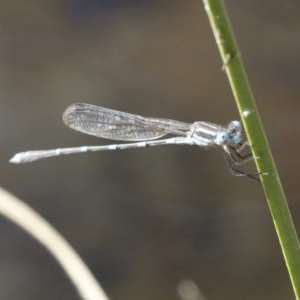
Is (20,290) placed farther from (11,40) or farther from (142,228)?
(11,40)

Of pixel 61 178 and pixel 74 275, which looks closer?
→ pixel 74 275

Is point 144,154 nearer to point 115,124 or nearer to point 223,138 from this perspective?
point 115,124

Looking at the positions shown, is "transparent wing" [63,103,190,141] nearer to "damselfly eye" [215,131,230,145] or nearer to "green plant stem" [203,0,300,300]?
"damselfly eye" [215,131,230,145]

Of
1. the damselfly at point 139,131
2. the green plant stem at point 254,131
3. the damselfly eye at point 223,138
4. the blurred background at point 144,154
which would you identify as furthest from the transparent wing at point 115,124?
the blurred background at point 144,154

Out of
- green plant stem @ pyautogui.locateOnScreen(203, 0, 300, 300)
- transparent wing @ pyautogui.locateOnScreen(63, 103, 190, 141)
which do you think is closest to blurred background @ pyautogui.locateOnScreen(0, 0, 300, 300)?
transparent wing @ pyautogui.locateOnScreen(63, 103, 190, 141)

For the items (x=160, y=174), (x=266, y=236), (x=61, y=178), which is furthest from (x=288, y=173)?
(x=61, y=178)

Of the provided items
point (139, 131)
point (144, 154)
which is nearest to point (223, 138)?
point (139, 131)
